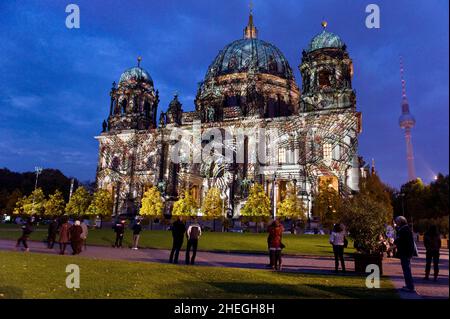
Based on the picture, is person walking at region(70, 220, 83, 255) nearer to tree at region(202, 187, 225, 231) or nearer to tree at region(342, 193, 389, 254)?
tree at region(342, 193, 389, 254)

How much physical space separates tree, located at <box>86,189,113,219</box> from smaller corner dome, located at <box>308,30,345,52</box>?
41.9m

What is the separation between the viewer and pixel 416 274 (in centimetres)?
1376

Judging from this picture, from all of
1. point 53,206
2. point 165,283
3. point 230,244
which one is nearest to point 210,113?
point 53,206

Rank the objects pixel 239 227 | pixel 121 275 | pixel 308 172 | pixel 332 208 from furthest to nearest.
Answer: pixel 308 172
pixel 239 227
pixel 332 208
pixel 121 275

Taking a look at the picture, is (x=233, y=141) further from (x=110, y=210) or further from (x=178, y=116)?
(x=110, y=210)

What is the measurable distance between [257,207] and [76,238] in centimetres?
3296

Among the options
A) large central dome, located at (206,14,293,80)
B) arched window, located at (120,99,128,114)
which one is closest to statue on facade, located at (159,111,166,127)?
arched window, located at (120,99,128,114)

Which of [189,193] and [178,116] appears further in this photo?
[178,116]

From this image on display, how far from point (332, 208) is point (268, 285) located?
3256 centimetres

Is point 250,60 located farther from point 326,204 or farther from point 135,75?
point 326,204

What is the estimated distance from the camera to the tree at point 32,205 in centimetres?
6488

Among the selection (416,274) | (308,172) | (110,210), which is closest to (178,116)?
(110,210)

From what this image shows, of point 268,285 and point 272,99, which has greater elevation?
point 272,99

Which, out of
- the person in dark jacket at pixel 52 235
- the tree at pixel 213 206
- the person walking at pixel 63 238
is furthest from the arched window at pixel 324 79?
the person walking at pixel 63 238
